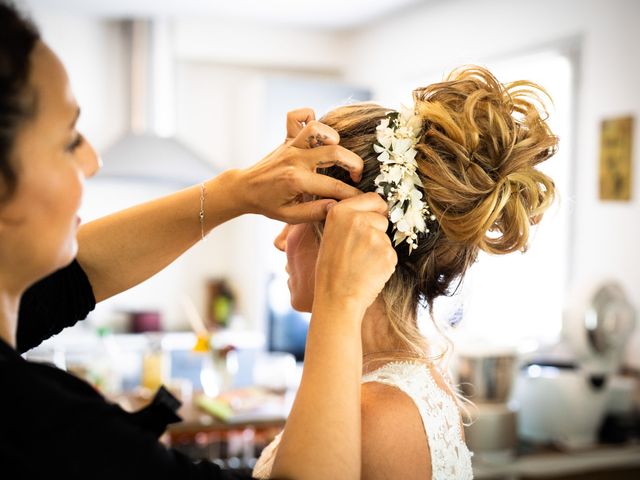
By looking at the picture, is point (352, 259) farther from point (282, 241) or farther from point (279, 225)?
point (279, 225)

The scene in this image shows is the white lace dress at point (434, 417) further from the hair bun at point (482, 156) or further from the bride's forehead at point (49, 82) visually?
the bride's forehead at point (49, 82)

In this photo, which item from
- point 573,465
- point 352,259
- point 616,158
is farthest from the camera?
point 616,158

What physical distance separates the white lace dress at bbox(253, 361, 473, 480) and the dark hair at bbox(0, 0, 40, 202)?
0.68 m

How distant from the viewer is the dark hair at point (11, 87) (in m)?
0.84

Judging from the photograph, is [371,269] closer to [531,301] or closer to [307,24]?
[531,301]

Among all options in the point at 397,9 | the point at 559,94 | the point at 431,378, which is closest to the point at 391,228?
the point at 431,378

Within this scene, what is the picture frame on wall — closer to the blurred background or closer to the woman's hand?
the blurred background

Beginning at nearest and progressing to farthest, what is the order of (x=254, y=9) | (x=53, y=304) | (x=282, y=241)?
(x=53, y=304) < (x=282, y=241) < (x=254, y=9)

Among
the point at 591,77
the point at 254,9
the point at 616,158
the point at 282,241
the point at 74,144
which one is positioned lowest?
the point at 282,241

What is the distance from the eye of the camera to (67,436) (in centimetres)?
82

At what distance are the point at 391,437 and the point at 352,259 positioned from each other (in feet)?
1.01

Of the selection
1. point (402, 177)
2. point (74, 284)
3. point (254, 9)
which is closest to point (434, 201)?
point (402, 177)

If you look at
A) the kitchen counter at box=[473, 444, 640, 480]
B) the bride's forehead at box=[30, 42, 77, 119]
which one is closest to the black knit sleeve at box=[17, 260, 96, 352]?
the bride's forehead at box=[30, 42, 77, 119]

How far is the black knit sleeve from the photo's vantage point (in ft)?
4.24
